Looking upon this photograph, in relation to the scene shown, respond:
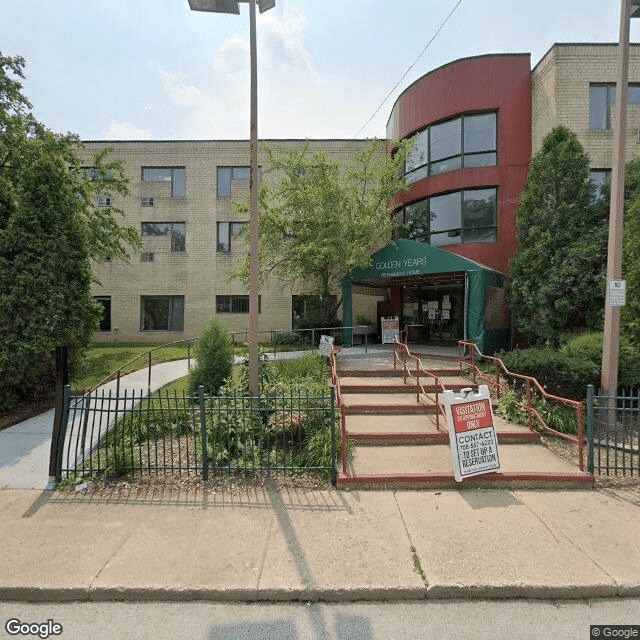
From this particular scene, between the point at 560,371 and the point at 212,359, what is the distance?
23.9ft

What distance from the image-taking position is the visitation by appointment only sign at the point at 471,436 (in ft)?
14.7

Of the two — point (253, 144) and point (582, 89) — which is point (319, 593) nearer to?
point (253, 144)

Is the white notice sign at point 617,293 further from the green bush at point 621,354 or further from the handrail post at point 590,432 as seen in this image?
the handrail post at point 590,432

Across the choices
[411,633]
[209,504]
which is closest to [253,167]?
[209,504]

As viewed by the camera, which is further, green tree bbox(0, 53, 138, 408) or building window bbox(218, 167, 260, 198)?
building window bbox(218, 167, 260, 198)

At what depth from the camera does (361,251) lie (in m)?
11.5

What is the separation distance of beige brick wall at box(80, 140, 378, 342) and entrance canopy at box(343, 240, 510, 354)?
723 centimetres

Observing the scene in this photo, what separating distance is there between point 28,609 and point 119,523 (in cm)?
102

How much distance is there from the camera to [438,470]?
4730mm

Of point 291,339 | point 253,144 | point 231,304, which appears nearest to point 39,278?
point 253,144

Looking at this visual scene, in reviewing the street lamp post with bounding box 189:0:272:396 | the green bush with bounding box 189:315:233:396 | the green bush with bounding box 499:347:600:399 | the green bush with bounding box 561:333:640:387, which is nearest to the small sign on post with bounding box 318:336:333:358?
the green bush with bounding box 189:315:233:396

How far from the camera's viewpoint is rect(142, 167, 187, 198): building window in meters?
18.8

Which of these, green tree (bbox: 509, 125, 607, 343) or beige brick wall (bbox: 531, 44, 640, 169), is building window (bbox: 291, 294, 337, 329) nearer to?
green tree (bbox: 509, 125, 607, 343)

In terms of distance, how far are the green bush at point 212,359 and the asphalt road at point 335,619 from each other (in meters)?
4.77
